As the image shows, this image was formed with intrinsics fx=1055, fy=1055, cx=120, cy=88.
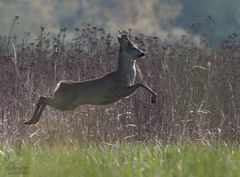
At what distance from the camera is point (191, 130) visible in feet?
44.5

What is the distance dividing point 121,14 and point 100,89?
119 m

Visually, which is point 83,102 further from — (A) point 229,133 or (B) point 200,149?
(B) point 200,149

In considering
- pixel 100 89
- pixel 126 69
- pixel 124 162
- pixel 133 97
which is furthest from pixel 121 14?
pixel 124 162

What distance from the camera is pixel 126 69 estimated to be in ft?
42.9

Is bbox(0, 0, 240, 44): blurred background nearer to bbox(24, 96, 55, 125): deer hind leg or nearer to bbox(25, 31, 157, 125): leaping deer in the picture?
bbox(25, 31, 157, 125): leaping deer

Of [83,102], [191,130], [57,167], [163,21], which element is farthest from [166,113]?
[163,21]

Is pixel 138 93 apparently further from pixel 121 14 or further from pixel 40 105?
pixel 121 14

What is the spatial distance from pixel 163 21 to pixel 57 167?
368 feet

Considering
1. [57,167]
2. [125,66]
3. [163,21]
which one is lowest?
[57,167]

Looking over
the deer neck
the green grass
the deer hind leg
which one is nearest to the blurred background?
the deer neck

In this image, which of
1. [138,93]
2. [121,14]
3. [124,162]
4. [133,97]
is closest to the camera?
[124,162]

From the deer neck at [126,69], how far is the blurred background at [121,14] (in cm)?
8130

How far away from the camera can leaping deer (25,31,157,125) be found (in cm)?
1289

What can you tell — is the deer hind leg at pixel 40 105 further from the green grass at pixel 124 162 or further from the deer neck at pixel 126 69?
the green grass at pixel 124 162
